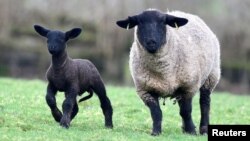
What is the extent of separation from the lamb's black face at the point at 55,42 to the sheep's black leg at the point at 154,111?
1.87 metres

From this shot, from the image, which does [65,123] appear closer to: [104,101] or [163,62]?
[104,101]

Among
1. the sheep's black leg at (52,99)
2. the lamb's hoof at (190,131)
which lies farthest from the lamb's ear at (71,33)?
the lamb's hoof at (190,131)

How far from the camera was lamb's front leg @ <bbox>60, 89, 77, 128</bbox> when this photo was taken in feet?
40.2

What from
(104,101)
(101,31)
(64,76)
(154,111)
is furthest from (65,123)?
(101,31)

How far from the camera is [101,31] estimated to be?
1678 inches

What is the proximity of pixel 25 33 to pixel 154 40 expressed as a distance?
104 feet

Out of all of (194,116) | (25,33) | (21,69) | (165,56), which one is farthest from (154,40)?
(25,33)

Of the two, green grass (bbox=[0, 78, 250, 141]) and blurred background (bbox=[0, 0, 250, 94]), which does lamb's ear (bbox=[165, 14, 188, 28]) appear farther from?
blurred background (bbox=[0, 0, 250, 94])

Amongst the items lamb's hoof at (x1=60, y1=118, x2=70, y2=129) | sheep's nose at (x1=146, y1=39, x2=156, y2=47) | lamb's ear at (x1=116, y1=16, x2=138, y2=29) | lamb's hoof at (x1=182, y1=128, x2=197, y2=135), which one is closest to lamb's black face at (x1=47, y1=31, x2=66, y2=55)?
lamb's ear at (x1=116, y1=16, x2=138, y2=29)

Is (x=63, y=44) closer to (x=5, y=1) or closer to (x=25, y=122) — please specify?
(x=25, y=122)

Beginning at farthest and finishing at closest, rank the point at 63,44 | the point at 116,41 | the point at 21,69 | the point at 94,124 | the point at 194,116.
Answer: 1. the point at 116,41
2. the point at 21,69
3. the point at 194,116
4. the point at 94,124
5. the point at 63,44

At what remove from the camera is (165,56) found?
41.1 feet

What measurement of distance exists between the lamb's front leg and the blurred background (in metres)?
27.1

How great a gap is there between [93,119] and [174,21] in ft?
10.4
